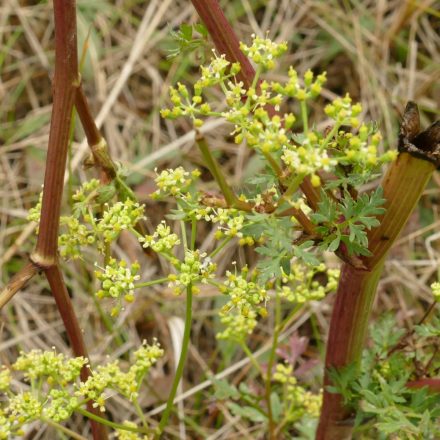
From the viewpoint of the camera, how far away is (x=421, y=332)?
1.83 m

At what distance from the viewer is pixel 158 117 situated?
373cm

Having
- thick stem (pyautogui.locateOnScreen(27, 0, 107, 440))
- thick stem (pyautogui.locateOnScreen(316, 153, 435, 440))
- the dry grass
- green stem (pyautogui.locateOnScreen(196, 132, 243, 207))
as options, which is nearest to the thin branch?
thick stem (pyautogui.locateOnScreen(27, 0, 107, 440))

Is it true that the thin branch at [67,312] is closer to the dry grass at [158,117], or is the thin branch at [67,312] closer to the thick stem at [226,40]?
the thick stem at [226,40]

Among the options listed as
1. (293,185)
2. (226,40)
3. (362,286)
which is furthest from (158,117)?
(293,185)

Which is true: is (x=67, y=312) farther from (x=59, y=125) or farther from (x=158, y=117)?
(x=158, y=117)

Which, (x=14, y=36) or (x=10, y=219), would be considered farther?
(x=14, y=36)

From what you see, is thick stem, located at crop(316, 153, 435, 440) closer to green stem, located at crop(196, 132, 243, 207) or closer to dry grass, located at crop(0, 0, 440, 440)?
green stem, located at crop(196, 132, 243, 207)

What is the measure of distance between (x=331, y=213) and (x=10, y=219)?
2275 mm

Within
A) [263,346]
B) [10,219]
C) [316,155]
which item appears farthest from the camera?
[10,219]

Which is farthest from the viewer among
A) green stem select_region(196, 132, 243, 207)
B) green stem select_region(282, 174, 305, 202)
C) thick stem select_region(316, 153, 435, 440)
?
thick stem select_region(316, 153, 435, 440)

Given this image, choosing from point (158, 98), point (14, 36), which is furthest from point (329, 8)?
point (14, 36)

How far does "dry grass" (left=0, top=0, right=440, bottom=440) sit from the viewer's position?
311cm

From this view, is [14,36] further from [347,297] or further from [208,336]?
[347,297]

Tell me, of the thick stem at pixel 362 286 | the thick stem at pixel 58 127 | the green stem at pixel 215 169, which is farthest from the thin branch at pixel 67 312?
the thick stem at pixel 362 286
